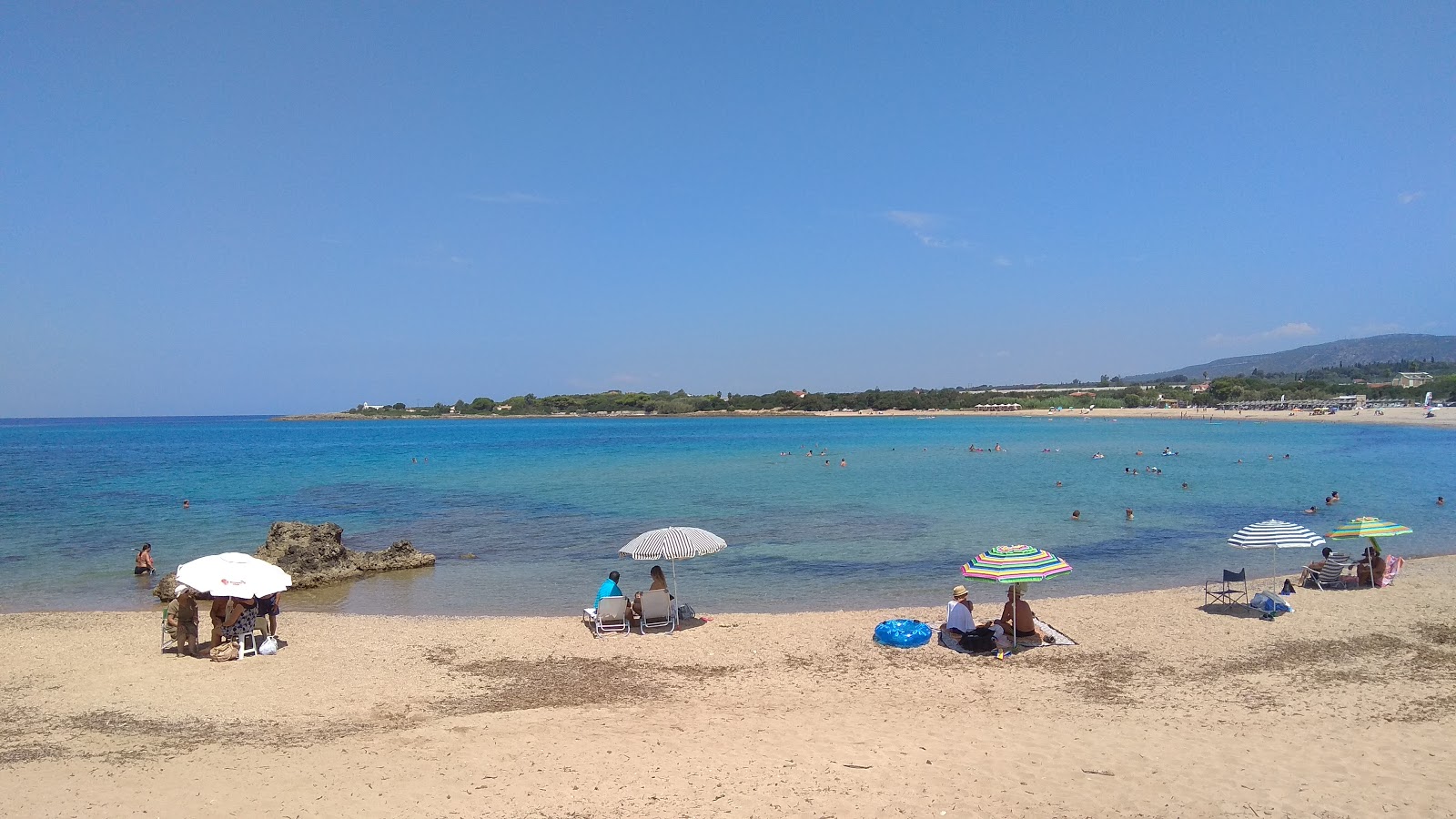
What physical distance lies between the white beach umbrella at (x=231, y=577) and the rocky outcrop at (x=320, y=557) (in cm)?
702

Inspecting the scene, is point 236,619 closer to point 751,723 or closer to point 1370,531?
point 751,723

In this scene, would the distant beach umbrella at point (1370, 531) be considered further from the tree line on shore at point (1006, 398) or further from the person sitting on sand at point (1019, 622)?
the tree line on shore at point (1006, 398)

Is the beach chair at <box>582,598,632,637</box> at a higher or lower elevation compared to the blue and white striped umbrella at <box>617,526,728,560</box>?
lower

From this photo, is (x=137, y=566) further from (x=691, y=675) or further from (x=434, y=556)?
(x=691, y=675)

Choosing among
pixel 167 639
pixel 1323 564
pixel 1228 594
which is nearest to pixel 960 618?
pixel 1228 594

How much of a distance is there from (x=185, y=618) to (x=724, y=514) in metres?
19.0

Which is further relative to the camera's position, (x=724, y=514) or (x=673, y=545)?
(x=724, y=514)

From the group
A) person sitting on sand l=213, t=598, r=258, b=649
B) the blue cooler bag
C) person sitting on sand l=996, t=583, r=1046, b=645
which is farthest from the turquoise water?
person sitting on sand l=213, t=598, r=258, b=649

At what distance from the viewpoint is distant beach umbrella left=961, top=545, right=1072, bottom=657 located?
1062 cm

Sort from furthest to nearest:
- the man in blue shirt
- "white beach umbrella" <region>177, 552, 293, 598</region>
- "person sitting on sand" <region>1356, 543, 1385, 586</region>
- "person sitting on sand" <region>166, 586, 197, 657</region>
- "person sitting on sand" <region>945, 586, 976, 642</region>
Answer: "person sitting on sand" <region>1356, 543, 1385, 586</region>
the man in blue shirt
"person sitting on sand" <region>945, 586, 976, 642</region>
"person sitting on sand" <region>166, 586, 197, 657</region>
"white beach umbrella" <region>177, 552, 293, 598</region>

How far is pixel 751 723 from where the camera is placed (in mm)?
8211

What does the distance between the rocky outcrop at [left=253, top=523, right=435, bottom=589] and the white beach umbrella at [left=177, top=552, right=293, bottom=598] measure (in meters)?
7.02

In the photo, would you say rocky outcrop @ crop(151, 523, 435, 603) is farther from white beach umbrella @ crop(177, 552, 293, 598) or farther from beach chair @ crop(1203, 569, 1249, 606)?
beach chair @ crop(1203, 569, 1249, 606)

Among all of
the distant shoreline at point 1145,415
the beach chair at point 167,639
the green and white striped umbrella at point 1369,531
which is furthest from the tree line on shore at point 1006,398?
the beach chair at point 167,639
